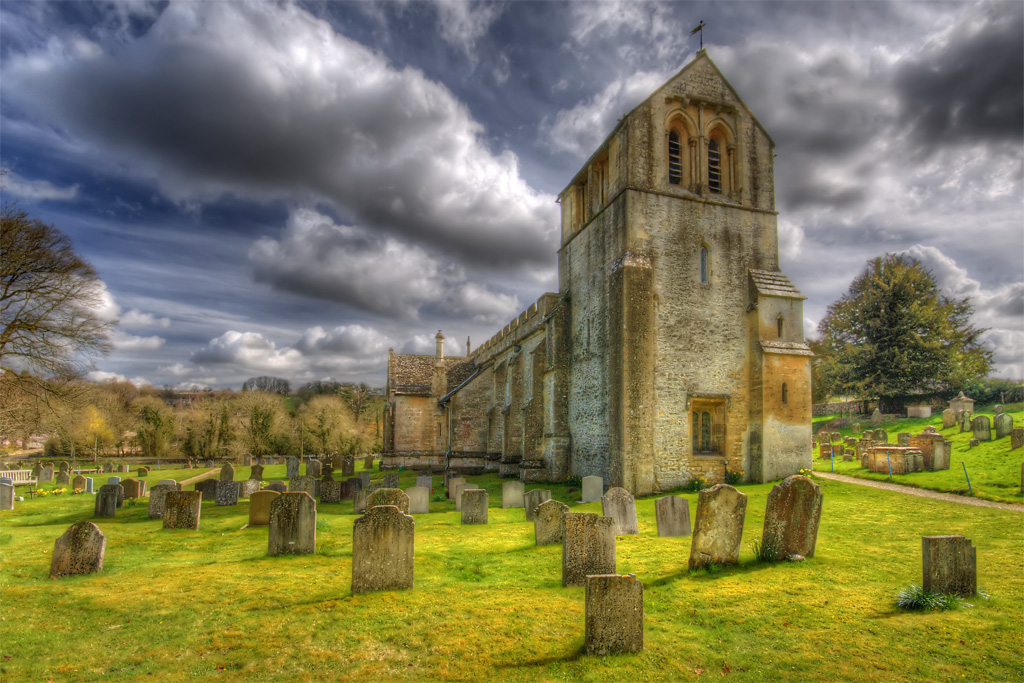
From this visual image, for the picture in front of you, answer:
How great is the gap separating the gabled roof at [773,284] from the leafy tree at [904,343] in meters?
18.1

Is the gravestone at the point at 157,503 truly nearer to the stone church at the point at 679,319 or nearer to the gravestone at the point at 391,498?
the gravestone at the point at 391,498

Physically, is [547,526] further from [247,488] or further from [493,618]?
[247,488]

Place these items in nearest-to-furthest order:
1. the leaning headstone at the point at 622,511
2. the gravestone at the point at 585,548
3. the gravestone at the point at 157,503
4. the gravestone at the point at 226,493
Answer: the gravestone at the point at 585,548
the leaning headstone at the point at 622,511
the gravestone at the point at 157,503
the gravestone at the point at 226,493

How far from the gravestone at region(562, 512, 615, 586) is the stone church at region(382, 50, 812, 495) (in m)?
8.68

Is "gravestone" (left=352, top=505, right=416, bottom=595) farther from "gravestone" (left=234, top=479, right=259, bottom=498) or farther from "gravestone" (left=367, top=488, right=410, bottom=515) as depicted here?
"gravestone" (left=234, top=479, right=259, bottom=498)

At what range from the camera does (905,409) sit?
3123cm

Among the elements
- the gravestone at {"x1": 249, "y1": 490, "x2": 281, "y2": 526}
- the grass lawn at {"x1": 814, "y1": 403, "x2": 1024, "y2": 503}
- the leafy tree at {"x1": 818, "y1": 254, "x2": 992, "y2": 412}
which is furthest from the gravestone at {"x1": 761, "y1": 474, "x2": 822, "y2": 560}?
the leafy tree at {"x1": 818, "y1": 254, "x2": 992, "y2": 412}

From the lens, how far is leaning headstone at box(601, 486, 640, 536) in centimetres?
1035

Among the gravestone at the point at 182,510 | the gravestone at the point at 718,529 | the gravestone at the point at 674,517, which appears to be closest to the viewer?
the gravestone at the point at 718,529

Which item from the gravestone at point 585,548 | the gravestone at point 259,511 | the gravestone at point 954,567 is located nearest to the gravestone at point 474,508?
the gravestone at point 259,511

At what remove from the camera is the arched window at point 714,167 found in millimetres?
19188

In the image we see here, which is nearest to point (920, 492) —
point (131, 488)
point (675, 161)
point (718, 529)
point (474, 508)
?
point (718, 529)

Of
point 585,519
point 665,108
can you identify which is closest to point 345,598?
point 585,519

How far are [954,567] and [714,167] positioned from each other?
52.8 feet
